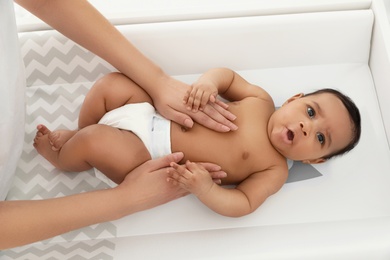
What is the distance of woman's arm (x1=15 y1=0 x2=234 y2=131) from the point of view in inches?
51.8

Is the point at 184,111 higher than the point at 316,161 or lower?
higher

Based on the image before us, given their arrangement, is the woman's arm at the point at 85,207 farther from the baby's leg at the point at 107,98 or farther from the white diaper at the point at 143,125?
the baby's leg at the point at 107,98

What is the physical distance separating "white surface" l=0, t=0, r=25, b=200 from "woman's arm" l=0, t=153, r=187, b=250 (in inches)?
6.4

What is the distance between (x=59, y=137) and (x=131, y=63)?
Result: 0.29m

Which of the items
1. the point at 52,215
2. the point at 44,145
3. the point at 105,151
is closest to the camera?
the point at 52,215

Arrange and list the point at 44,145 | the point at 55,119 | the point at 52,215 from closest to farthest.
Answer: the point at 52,215 → the point at 44,145 → the point at 55,119

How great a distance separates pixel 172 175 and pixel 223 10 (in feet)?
2.03

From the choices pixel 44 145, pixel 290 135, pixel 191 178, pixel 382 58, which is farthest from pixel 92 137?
pixel 382 58

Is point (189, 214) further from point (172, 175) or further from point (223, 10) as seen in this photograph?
point (223, 10)

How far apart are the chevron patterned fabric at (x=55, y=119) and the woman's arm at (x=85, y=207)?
0.15 metres

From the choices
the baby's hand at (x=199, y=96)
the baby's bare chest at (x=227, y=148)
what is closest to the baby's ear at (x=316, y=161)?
the baby's bare chest at (x=227, y=148)

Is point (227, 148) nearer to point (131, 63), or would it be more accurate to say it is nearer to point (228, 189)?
point (228, 189)

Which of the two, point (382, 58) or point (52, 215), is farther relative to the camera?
point (382, 58)

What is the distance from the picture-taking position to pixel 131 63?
1380 mm
